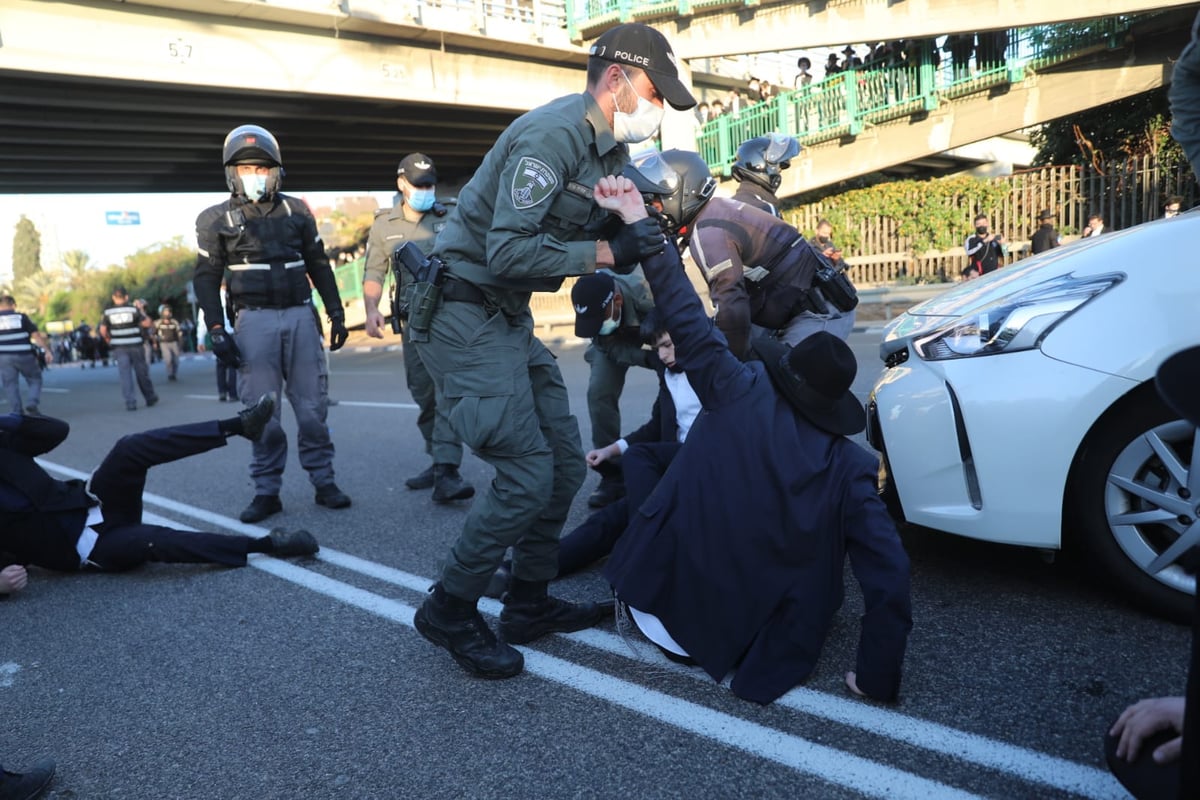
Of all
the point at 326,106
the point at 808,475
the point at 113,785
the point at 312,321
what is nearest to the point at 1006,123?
the point at 326,106

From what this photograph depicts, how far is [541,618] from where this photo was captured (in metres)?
3.16

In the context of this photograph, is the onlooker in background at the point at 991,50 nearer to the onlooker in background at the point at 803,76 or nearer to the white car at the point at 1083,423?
the onlooker in background at the point at 803,76

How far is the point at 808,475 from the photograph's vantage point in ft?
8.48

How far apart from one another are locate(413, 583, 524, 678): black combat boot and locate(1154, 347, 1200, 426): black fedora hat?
85.4 inches

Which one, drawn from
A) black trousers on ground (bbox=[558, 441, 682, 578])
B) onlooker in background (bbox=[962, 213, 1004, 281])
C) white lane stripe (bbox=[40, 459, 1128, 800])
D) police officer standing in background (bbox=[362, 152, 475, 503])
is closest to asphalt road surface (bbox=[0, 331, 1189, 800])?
white lane stripe (bbox=[40, 459, 1128, 800])

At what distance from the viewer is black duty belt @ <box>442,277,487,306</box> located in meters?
2.95

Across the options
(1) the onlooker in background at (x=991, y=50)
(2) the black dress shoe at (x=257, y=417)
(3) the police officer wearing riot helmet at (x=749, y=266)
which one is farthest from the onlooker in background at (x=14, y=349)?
(1) the onlooker in background at (x=991, y=50)

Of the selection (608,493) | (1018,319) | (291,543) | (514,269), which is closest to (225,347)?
(291,543)

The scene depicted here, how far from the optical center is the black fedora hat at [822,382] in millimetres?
2619

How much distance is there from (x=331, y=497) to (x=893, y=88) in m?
19.1

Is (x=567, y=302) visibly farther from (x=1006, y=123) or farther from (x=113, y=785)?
(x=113, y=785)

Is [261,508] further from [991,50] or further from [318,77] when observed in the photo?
[991,50]

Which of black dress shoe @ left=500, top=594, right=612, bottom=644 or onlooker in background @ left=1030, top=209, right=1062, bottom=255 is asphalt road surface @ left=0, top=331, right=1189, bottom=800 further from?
onlooker in background @ left=1030, top=209, right=1062, bottom=255

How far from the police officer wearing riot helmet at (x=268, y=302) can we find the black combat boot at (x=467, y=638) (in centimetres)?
240
